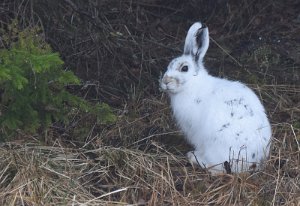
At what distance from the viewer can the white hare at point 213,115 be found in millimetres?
4617

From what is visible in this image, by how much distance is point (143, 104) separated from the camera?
587 cm

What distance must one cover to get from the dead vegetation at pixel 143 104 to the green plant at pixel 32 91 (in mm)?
190

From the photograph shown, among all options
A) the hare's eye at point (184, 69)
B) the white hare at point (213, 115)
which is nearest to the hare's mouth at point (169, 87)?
the white hare at point (213, 115)

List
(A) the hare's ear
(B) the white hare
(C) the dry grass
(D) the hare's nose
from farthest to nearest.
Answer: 1. (A) the hare's ear
2. (D) the hare's nose
3. (B) the white hare
4. (C) the dry grass

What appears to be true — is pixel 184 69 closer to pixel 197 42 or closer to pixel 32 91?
pixel 197 42

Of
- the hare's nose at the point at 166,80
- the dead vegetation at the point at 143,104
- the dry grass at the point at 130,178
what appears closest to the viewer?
the dry grass at the point at 130,178

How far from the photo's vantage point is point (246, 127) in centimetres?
464

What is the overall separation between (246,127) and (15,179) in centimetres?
145

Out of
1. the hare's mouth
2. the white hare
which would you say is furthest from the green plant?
the white hare

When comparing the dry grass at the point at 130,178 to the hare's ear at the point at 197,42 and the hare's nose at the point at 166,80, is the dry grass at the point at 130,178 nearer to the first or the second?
the hare's nose at the point at 166,80

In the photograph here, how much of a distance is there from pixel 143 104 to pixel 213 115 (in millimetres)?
1251

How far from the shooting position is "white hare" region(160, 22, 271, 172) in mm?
4617

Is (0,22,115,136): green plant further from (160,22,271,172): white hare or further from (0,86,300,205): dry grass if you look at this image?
(160,22,271,172): white hare

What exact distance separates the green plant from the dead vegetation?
190 millimetres
